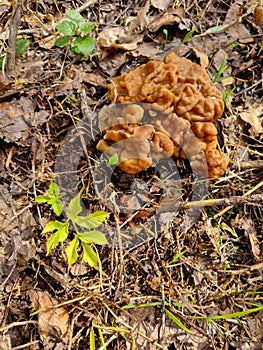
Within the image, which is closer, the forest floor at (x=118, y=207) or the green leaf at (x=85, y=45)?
the forest floor at (x=118, y=207)

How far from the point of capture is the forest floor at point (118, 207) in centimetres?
379

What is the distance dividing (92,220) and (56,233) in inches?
12.3

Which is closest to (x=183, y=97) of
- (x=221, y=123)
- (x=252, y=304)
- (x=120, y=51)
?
(x=221, y=123)

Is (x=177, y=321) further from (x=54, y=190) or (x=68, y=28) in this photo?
(x=68, y=28)

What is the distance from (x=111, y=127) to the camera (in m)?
4.03

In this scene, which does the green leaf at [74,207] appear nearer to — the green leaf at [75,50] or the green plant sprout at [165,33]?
the green leaf at [75,50]

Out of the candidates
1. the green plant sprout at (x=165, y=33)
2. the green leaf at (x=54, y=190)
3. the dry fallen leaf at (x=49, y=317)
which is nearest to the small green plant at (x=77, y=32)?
the green plant sprout at (x=165, y=33)

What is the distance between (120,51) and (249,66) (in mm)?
1419

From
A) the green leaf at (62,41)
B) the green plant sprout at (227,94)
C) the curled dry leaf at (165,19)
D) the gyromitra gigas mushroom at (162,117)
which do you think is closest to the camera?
the gyromitra gigas mushroom at (162,117)

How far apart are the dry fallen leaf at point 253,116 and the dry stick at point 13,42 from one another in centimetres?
232

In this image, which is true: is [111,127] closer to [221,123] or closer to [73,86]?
[73,86]

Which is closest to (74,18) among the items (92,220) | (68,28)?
(68,28)

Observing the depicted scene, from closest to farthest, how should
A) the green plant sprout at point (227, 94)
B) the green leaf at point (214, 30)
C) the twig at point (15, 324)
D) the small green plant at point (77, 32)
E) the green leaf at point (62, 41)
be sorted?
1. the twig at point (15, 324)
2. the small green plant at point (77, 32)
3. the green leaf at point (62, 41)
4. the green plant sprout at point (227, 94)
5. the green leaf at point (214, 30)

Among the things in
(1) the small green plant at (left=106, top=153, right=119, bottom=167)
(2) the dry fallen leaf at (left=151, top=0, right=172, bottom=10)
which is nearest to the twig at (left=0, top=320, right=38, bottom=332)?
(1) the small green plant at (left=106, top=153, right=119, bottom=167)
